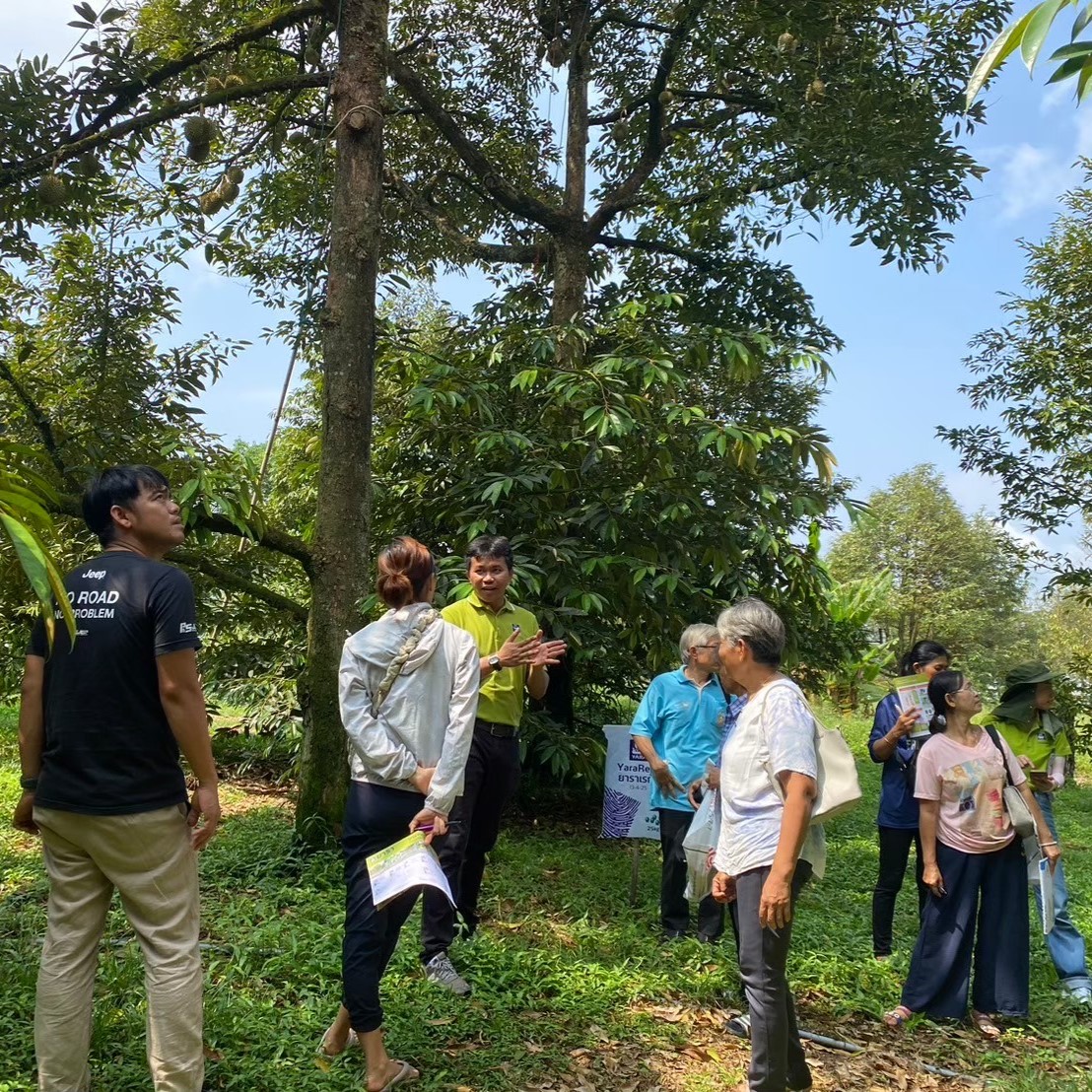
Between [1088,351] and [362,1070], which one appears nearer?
[362,1070]

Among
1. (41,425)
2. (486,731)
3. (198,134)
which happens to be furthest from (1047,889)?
(198,134)

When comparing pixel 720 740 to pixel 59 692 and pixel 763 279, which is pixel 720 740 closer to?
pixel 59 692

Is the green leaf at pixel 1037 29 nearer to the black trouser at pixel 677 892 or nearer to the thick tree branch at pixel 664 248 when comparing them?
the black trouser at pixel 677 892

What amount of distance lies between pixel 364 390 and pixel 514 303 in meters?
3.66

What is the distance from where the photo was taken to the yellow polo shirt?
431 centimetres

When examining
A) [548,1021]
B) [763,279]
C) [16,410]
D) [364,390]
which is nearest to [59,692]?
[548,1021]

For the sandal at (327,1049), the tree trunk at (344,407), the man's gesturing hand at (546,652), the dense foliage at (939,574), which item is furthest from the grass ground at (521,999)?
the dense foliage at (939,574)

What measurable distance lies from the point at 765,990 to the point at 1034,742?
2.39m

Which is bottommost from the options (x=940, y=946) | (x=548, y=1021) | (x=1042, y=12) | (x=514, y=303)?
(x=548, y=1021)

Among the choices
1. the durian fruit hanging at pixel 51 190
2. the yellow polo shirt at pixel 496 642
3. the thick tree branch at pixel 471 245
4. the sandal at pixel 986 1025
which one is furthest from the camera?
the thick tree branch at pixel 471 245

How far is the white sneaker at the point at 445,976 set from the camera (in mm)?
3836

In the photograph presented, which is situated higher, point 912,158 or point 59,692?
point 912,158

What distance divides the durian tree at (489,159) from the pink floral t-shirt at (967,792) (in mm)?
2005

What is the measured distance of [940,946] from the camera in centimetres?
409
